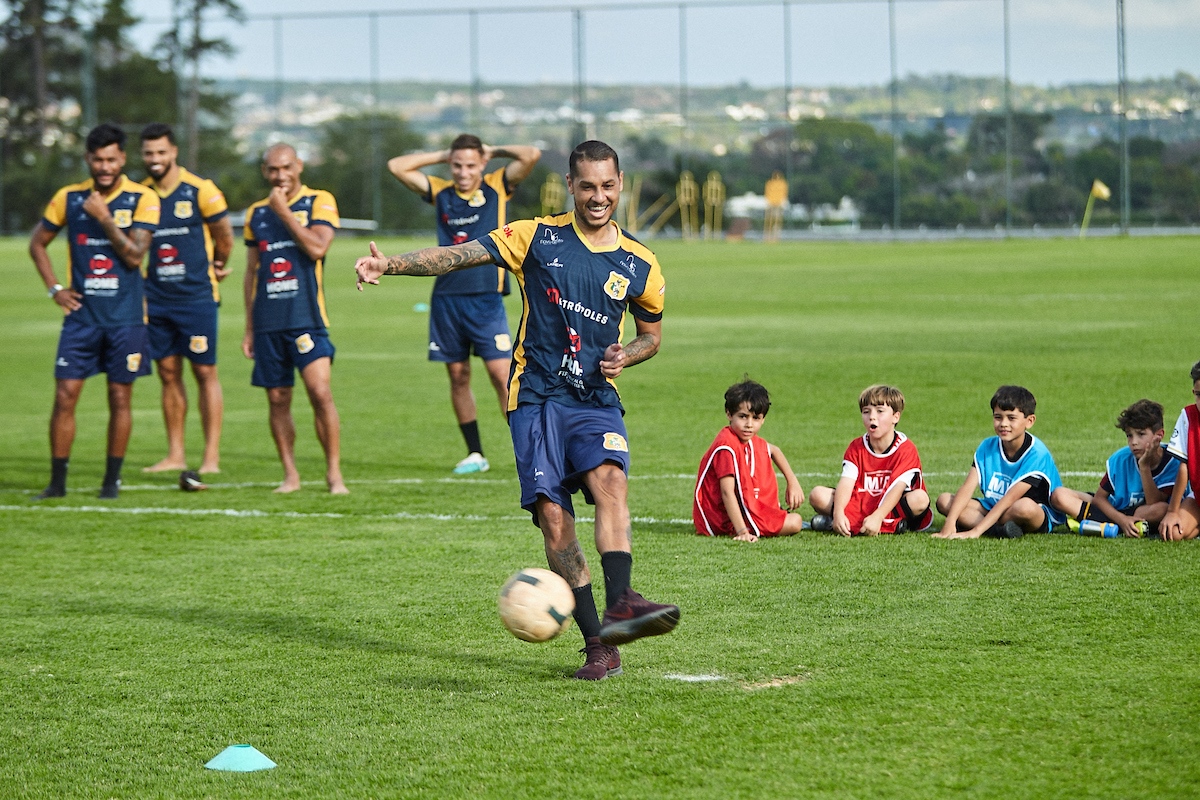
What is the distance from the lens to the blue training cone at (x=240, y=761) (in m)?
4.72

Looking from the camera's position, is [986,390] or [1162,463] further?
[986,390]

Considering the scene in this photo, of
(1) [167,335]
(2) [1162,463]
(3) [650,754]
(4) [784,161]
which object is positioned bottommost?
(3) [650,754]

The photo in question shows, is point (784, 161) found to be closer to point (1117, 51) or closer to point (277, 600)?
point (1117, 51)

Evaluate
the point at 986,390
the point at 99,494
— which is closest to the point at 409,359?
the point at 986,390

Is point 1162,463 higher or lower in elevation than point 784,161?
lower

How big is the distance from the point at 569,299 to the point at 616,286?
19cm

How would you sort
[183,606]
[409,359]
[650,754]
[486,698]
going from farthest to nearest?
[409,359] < [183,606] < [486,698] < [650,754]

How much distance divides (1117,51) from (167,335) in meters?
38.9

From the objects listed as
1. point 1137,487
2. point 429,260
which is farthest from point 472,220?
point 429,260

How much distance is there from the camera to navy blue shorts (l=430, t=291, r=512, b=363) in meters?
11.3

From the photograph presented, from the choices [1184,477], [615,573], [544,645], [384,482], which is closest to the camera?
[615,573]

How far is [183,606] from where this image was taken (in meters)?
7.05

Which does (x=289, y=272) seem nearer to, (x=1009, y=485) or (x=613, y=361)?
(x=1009, y=485)

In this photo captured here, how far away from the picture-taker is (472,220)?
11.4m
